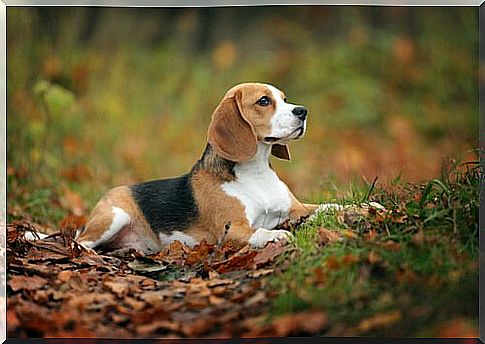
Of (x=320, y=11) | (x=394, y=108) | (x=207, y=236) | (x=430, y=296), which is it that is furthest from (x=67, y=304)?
(x=394, y=108)

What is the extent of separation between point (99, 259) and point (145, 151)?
2.07 meters

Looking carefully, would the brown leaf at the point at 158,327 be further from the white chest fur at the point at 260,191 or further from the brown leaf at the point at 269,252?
the white chest fur at the point at 260,191

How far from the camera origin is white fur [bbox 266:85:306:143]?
4598mm

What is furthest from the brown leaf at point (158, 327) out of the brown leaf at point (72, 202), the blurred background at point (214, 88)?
the brown leaf at point (72, 202)

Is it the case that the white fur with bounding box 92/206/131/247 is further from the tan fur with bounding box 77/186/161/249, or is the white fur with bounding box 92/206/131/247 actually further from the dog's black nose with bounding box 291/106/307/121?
the dog's black nose with bounding box 291/106/307/121

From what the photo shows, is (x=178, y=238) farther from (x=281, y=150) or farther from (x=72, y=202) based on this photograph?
(x=72, y=202)

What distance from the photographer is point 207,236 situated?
4.79 m

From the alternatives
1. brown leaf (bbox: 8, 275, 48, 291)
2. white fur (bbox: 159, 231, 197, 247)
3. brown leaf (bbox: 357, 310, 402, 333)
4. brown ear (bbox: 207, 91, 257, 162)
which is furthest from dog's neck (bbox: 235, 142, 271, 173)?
brown leaf (bbox: 8, 275, 48, 291)

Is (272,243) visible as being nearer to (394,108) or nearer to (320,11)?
(320,11)

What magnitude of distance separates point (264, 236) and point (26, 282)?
128cm

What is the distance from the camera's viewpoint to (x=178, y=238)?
4.87 metres

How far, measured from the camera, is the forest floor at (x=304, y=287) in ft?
13.3

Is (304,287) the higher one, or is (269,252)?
(269,252)

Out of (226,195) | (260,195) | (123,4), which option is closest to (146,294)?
(226,195)
